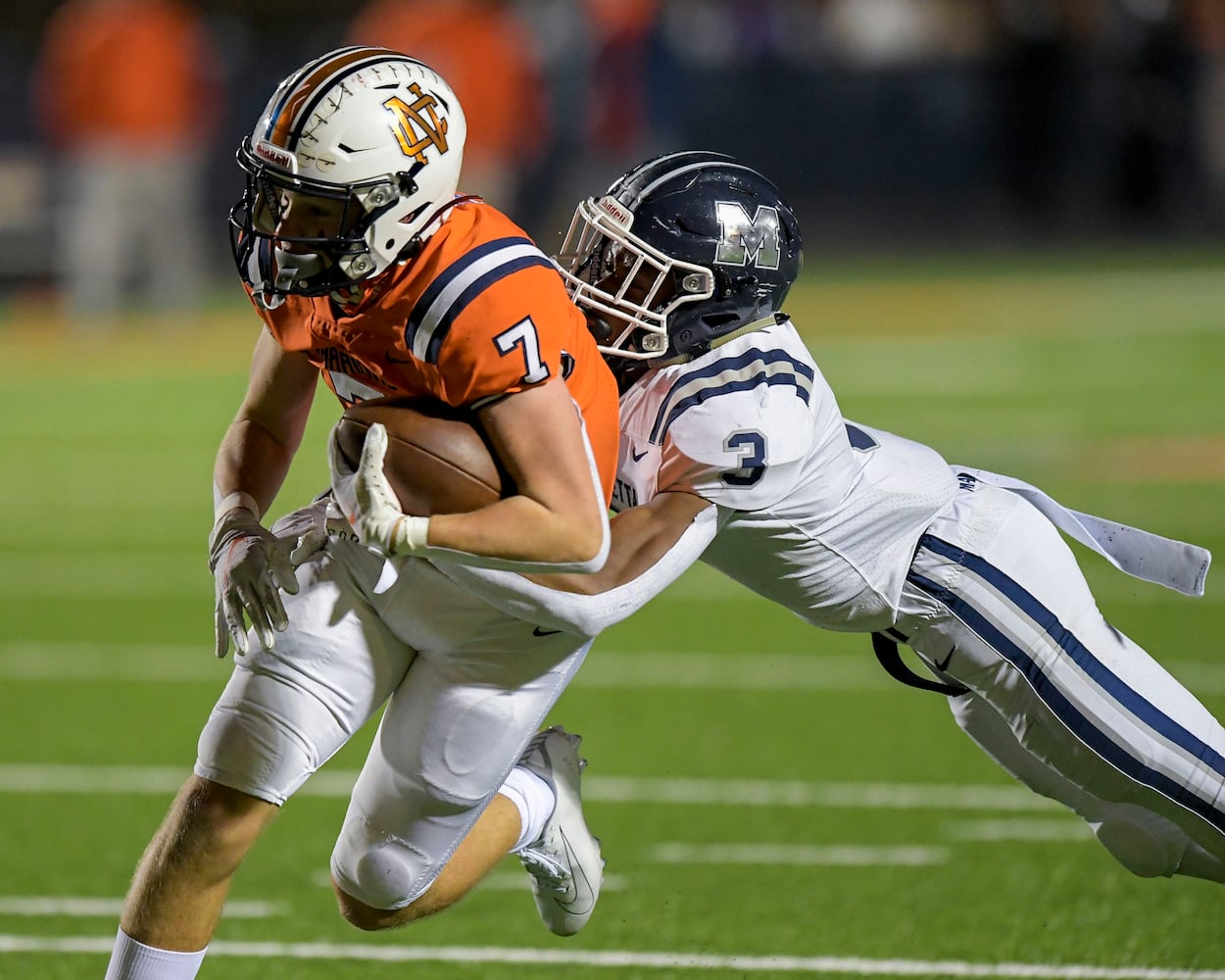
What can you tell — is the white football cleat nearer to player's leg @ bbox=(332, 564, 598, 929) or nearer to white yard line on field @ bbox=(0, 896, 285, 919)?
player's leg @ bbox=(332, 564, 598, 929)

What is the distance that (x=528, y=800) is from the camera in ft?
12.1

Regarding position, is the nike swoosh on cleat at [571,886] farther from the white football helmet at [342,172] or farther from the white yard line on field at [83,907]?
the white football helmet at [342,172]

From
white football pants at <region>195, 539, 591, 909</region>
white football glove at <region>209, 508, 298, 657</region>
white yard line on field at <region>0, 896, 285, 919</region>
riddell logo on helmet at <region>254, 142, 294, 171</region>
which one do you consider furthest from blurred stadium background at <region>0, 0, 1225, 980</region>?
riddell logo on helmet at <region>254, 142, 294, 171</region>

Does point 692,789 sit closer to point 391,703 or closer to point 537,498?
point 391,703

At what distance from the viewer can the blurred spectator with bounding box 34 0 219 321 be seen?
42.0 feet

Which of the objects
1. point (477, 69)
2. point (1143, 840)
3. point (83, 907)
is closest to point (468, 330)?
point (1143, 840)

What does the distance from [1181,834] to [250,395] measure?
193 centimetres

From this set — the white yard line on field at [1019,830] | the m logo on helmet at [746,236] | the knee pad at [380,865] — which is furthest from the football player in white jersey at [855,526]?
the white yard line on field at [1019,830]

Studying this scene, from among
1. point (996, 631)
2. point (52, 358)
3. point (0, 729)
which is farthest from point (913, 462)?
point (52, 358)

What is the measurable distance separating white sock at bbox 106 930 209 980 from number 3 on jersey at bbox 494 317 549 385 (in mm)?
1100

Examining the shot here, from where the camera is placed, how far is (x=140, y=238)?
46.4 feet

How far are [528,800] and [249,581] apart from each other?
809 mm

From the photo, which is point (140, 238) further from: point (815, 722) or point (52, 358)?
point (815, 722)

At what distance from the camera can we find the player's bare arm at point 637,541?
10.3 feet
